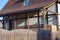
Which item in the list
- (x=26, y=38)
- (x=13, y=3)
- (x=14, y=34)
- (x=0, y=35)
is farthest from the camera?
(x=13, y=3)

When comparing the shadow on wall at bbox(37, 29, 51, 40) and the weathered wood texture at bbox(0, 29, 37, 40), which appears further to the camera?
the weathered wood texture at bbox(0, 29, 37, 40)

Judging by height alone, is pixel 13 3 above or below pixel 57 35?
above

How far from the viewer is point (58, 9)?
64.0 feet

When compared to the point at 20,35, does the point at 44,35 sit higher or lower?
higher

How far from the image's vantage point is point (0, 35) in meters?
18.9

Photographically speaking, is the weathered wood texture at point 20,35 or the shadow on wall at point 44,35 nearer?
the shadow on wall at point 44,35

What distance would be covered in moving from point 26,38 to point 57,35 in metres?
5.05

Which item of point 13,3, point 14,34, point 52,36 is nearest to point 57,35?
point 52,36

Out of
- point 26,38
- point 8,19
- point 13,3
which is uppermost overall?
point 13,3

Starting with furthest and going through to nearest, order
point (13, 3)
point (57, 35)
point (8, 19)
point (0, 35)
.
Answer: point (13, 3) < point (8, 19) < point (0, 35) < point (57, 35)

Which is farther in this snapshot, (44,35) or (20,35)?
(20,35)

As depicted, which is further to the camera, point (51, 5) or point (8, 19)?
point (8, 19)

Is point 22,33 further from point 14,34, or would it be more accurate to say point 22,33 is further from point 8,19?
point 8,19

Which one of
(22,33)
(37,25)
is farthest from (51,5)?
(22,33)
